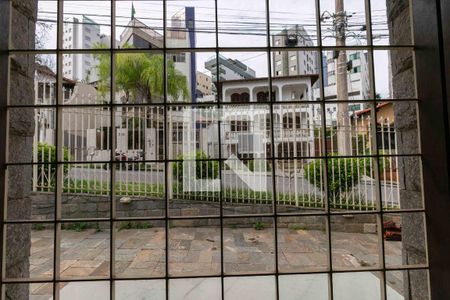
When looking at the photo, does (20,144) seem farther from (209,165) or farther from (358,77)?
(358,77)

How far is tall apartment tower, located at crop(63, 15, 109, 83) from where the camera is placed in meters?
2.24

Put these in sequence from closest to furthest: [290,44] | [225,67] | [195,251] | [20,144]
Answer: [20,144]
[225,67]
[290,44]
[195,251]

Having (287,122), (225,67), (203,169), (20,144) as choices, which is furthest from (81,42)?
(20,144)

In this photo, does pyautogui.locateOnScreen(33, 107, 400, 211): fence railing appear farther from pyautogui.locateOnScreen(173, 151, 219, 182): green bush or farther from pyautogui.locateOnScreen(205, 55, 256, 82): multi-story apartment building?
pyautogui.locateOnScreen(205, 55, 256, 82): multi-story apartment building

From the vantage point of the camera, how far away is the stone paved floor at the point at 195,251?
236cm

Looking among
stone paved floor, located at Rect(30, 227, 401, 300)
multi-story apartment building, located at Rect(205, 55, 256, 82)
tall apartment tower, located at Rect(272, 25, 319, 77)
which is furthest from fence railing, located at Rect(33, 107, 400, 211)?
tall apartment tower, located at Rect(272, 25, 319, 77)

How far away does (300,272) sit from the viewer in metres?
0.68

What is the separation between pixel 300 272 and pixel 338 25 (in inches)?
193

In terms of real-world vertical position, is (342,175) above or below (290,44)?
below

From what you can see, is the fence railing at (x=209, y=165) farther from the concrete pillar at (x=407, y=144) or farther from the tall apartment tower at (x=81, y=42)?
the concrete pillar at (x=407, y=144)

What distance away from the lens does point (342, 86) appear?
4.88m

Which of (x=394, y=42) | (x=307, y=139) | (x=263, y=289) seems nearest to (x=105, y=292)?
(x=263, y=289)

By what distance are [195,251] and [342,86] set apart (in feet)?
13.1

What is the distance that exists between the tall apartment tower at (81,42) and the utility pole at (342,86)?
2388 mm
